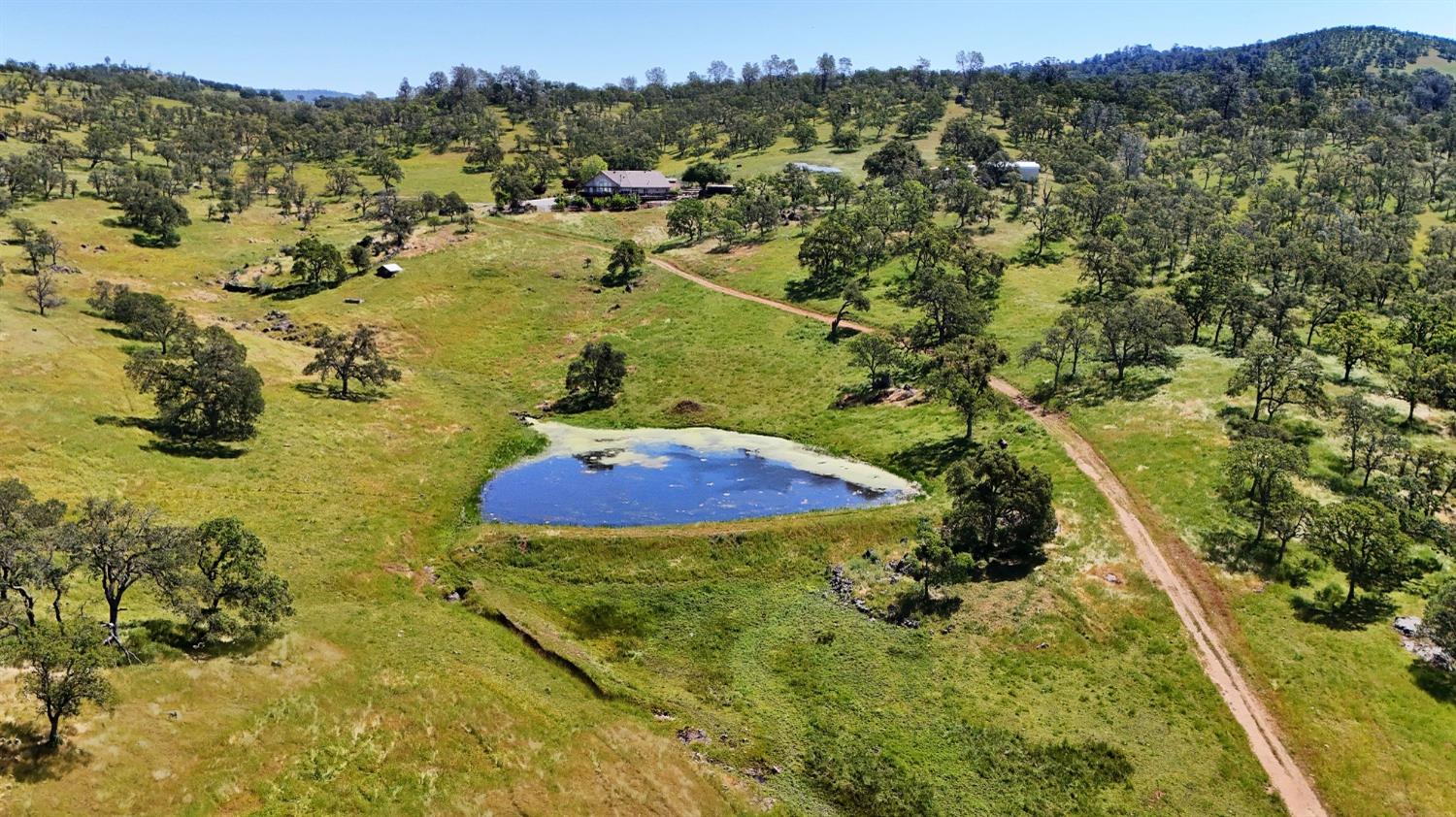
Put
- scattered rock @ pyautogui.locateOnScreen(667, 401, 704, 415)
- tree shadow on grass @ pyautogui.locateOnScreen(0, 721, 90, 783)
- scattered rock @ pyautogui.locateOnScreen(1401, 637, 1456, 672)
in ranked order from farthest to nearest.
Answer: scattered rock @ pyautogui.locateOnScreen(667, 401, 704, 415)
scattered rock @ pyautogui.locateOnScreen(1401, 637, 1456, 672)
tree shadow on grass @ pyautogui.locateOnScreen(0, 721, 90, 783)

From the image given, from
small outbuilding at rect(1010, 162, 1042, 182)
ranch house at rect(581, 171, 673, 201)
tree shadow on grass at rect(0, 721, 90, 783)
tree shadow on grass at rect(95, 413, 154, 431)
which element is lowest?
tree shadow on grass at rect(0, 721, 90, 783)

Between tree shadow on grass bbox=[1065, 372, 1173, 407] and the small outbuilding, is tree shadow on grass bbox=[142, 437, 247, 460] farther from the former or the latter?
the small outbuilding

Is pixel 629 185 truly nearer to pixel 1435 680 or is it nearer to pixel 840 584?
pixel 840 584

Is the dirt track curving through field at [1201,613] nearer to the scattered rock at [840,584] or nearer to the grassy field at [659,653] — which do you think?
the grassy field at [659,653]

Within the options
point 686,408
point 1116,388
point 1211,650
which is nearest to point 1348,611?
point 1211,650

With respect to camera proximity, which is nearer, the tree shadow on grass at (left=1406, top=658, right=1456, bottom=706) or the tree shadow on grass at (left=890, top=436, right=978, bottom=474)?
the tree shadow on grass at (left=1406, top=658, right=1456, bottom=706)

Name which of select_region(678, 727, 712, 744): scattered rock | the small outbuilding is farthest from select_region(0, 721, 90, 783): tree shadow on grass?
the small outbuilding

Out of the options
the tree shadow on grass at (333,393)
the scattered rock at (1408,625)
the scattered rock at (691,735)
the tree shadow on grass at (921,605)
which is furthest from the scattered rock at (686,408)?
the scattered rock at (1408,625)
